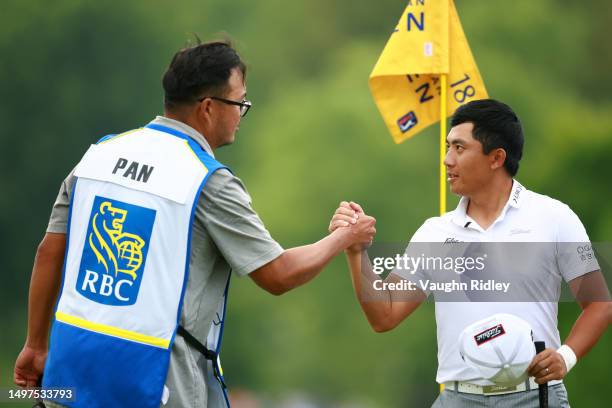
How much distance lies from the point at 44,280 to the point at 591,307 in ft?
6.90

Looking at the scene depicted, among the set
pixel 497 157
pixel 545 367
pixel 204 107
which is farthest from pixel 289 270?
pixel 497 157

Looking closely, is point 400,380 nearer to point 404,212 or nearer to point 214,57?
point 404,212

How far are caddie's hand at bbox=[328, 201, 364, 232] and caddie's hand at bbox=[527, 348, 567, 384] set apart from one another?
885 millimetres

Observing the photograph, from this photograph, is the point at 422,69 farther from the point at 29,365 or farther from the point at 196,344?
the point at 29,365

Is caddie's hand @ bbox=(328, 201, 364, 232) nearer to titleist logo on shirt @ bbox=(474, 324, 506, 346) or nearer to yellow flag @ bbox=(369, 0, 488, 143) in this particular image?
titleist logo on shirt @ bbox=(474, 324, 506, 346)


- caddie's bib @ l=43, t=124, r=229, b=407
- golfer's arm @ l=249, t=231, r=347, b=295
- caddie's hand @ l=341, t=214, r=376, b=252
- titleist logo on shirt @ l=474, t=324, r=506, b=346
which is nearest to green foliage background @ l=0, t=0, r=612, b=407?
caddie's hand @ l=341, t=214, r=376, b=252

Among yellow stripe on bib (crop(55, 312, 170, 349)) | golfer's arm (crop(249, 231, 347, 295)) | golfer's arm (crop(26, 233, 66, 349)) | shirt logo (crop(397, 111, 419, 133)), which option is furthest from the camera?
shirt logo (crop(397, 111, 419, 133))

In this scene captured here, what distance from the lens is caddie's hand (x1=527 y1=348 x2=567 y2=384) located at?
3.98 meters

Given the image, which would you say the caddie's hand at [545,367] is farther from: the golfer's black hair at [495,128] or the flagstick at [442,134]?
the flagstick at [442,134]

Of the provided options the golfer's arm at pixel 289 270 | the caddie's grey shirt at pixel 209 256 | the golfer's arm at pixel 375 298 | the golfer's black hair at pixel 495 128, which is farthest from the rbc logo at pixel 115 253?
the golfer's black hair at pixel 495 128

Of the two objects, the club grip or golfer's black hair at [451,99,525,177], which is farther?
golfer's black hair at [451,99,525,177]

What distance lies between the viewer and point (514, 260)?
4375 millimetres

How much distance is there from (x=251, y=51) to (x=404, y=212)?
9.79 metres

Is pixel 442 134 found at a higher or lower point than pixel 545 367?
higher
